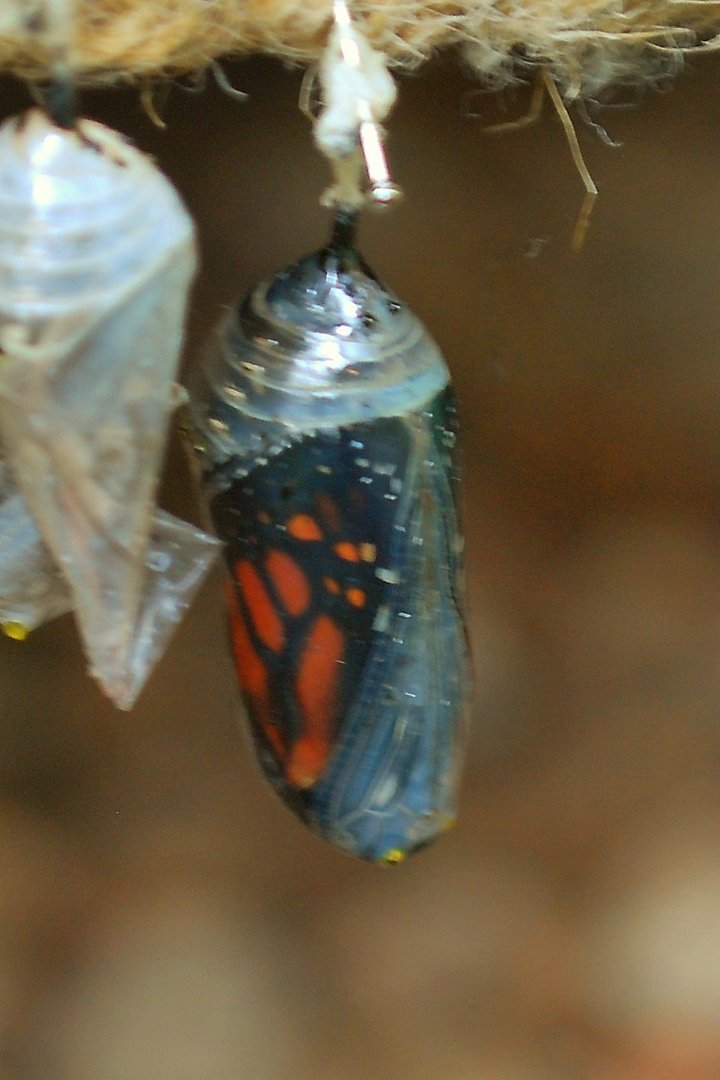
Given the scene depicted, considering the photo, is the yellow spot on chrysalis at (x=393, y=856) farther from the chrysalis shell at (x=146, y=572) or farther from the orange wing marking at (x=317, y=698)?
the chrysalis shell at (x=146, y=572)

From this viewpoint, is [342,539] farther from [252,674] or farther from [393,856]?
[393,856]

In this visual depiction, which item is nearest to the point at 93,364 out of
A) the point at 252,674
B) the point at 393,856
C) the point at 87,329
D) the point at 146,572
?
the point at 87,329

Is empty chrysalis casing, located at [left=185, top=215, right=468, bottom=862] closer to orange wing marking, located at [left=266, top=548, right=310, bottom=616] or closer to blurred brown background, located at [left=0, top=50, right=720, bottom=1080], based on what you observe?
orange wing marking, located at [left=266, top=548, right=310, bottom=616]

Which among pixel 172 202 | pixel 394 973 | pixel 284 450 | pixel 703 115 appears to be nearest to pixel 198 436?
pixel 284 450

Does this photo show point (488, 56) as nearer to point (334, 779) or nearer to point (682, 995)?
point (334, 779)

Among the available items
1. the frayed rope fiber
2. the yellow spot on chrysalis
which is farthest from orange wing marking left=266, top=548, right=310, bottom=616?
the frayed rope fiber

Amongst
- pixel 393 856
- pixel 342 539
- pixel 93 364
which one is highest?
pixel 93 364
